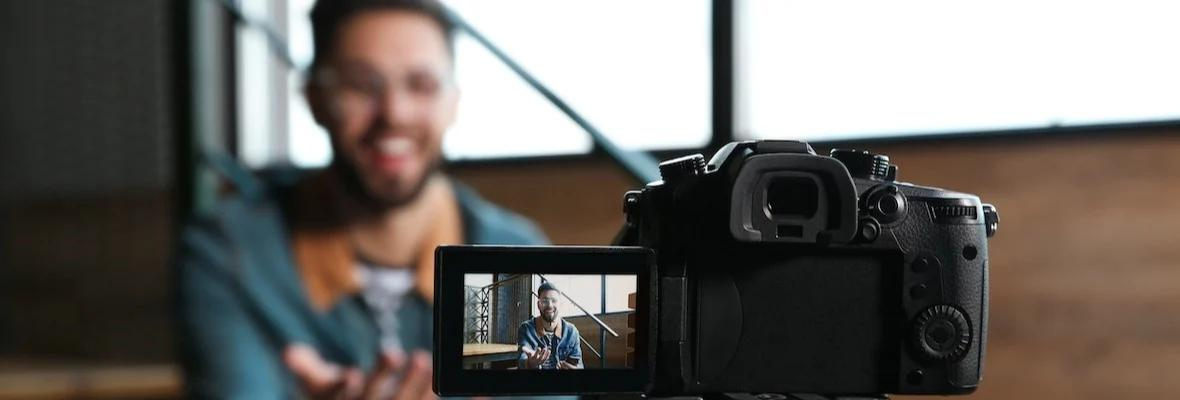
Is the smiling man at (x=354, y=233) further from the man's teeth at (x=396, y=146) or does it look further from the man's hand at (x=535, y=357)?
the man's hand at (x=535, y=357)

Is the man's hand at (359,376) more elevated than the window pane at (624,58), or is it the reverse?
the window pane at (624,58)

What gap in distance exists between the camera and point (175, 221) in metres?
1.55

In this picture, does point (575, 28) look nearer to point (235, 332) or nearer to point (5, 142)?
point (235, 332)

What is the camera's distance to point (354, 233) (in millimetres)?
1407

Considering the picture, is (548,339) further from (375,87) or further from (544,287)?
(375,87)

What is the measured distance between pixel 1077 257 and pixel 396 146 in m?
0.83

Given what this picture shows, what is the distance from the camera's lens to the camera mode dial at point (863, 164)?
0.58m

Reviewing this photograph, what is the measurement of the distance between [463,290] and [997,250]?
2.45ft

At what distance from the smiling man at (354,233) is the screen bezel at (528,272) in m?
0.78

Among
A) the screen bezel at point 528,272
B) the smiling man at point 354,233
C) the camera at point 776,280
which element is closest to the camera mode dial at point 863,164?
the camera at point 776,280

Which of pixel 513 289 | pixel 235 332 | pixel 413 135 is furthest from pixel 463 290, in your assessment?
pixel 235 332

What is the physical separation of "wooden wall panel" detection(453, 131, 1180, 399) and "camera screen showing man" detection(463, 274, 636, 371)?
66cm

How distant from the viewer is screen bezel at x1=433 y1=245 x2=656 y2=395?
532 millimetres

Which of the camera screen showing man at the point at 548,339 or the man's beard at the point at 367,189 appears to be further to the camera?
the man's beard at the point at 367,189
